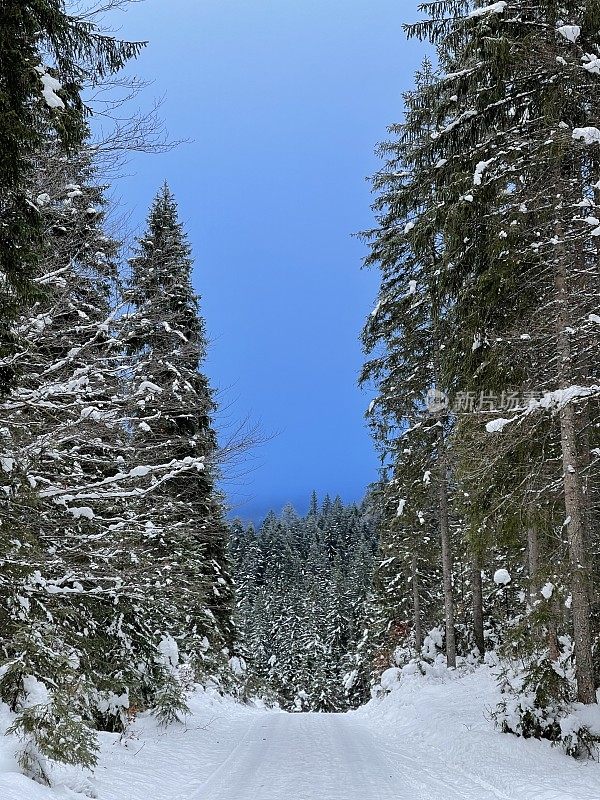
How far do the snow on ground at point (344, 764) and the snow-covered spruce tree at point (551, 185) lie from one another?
5.23 ft

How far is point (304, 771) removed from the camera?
26.8 ft

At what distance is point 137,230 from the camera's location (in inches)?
336

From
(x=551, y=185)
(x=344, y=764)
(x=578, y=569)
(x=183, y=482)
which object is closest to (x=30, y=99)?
(x=551, y=185)

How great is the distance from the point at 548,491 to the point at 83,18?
8543 millimetres

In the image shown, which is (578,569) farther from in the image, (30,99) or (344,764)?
(30,99)

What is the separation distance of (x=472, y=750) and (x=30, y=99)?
32.0ft

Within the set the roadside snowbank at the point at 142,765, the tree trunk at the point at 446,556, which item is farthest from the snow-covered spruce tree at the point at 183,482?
the tree trunk at the point at 446,556

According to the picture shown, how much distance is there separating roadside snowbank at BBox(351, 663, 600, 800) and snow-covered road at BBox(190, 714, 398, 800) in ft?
1.82

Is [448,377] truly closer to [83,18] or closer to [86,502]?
[86,502]

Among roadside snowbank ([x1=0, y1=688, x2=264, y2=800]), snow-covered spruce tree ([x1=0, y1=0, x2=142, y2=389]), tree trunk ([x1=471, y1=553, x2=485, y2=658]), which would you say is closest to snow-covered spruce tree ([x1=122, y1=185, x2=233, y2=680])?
roadside snowbank ([x1=0, y1=688, x2=264, y2=800])

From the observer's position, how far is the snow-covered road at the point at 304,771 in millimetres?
6816

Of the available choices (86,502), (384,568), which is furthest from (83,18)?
(384,568)

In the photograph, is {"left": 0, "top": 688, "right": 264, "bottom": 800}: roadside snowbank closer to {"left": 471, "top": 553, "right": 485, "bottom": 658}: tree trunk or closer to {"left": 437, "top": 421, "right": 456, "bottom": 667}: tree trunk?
{"left": 437, "top": 421, "right": 456, "bottom": 667}: tree trunk

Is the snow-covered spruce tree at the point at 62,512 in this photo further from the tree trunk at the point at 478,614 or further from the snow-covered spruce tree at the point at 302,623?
the snow-covered spruce tree at the point at 302,623
